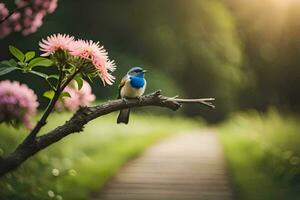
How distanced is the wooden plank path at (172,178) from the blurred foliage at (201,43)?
2086 millimetres

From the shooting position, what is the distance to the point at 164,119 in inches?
437

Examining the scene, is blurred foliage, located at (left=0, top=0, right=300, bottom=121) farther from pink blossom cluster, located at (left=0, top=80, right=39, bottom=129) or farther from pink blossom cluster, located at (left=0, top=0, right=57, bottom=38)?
pink blossom cluster, located at (left=0, top=80, right=39, bottom=129)

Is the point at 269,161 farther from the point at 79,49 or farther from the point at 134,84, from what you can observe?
the point at 79,49

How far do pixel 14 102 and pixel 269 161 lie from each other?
117 inches

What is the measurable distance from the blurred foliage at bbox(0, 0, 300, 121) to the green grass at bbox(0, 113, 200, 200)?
1.38 meters

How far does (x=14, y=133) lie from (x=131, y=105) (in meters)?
2.44

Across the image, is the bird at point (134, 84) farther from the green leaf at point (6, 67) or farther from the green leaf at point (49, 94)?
the green leaf at point (6, 67)

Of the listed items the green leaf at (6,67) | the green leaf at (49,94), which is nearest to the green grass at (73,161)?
the green leaf at (49,94)

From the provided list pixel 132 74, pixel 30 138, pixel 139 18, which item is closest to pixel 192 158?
pixel 132 74

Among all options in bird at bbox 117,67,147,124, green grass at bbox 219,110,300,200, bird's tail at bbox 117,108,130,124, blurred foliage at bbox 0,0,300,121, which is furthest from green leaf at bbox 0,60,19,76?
blurred foliage at bbox 0,0,300,121

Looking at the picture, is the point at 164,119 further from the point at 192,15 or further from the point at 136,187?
the point at 136,187

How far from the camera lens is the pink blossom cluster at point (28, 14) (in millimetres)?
2822

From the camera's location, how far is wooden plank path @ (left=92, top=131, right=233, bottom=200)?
4.10 metres

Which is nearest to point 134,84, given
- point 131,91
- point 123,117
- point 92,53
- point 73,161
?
point 131,91
